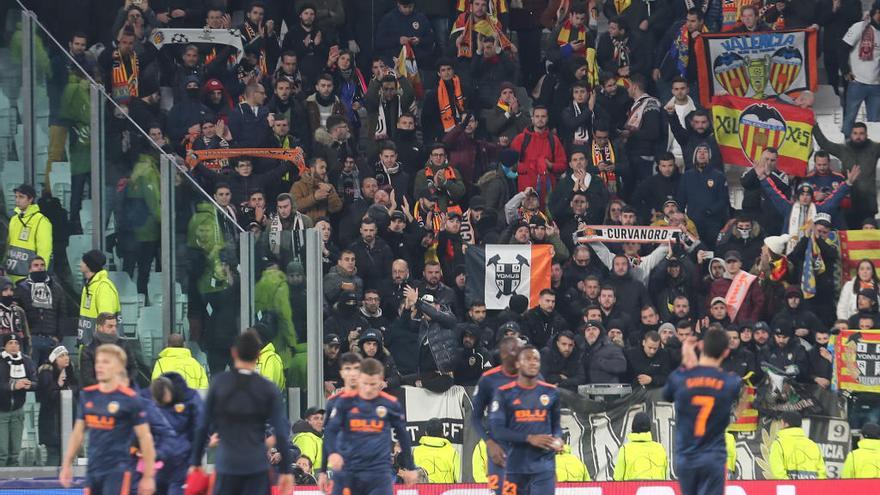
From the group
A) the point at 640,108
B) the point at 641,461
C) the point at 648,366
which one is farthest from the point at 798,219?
the point at 641,461

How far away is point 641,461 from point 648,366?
267cm

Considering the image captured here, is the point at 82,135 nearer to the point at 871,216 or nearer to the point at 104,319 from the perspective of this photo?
the point at 104,319

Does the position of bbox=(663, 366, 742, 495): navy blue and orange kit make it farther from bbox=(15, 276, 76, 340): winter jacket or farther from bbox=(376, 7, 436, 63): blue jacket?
bbox=(376, 7, 436, 63): blue jacket

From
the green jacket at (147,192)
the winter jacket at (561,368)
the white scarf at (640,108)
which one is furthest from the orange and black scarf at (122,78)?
the winter jacket at (561,368)

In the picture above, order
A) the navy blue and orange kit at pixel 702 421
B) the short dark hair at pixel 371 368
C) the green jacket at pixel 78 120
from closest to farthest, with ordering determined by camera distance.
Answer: the navy blue and orange kit at pixel 702 421, the short dark hair at pixel 371 368, the green jacket at pixel 78 120

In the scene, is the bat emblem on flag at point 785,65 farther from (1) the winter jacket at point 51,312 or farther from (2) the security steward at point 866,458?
(1) the winter jacket at point 51,312

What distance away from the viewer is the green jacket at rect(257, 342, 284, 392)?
1964 cm

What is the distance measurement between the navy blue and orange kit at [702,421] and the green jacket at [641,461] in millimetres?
4262

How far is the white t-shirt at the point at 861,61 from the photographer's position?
1018 inches

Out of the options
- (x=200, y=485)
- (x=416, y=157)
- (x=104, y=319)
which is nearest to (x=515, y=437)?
(x=200, y=485)

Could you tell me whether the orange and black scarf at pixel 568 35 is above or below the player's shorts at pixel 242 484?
above

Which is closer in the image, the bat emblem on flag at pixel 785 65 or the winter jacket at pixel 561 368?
the winter jacket at pixel 561 368

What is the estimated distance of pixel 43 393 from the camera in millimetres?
18750

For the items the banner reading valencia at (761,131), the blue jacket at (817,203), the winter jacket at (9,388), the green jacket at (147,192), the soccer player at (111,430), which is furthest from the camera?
the banner reading valencia at (761,131)
